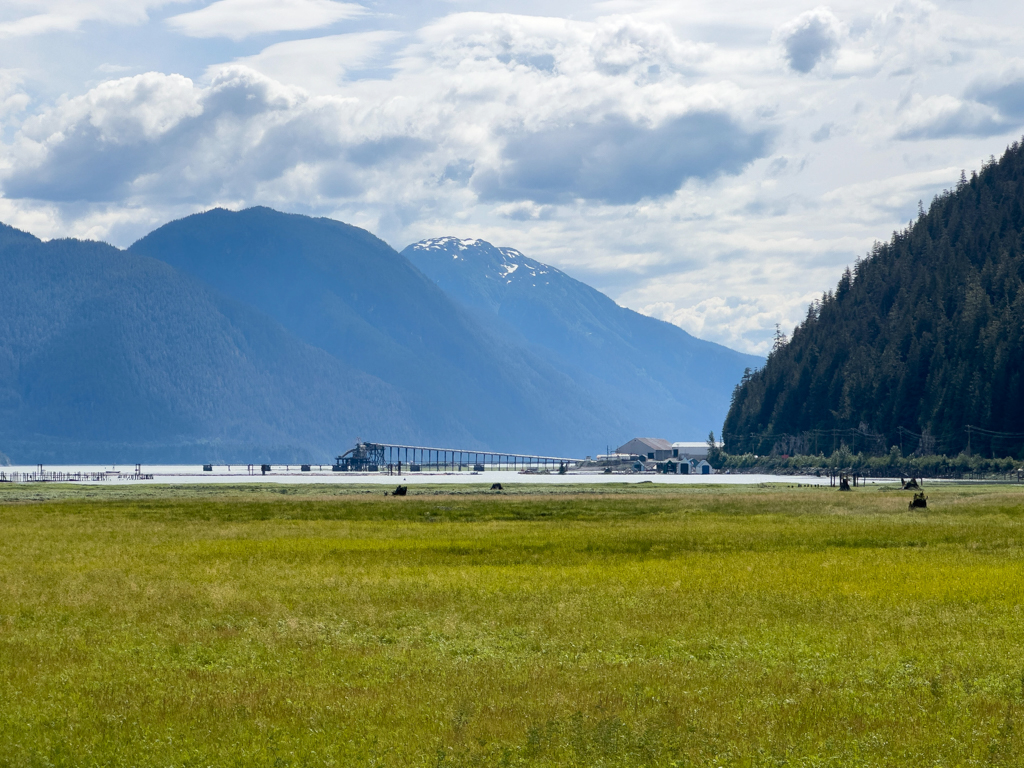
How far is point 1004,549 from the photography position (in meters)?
51.8

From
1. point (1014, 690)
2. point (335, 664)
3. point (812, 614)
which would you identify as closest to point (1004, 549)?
point (812, 614)

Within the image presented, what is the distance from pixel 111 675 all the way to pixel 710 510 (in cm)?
7086

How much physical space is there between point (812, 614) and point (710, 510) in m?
59.6

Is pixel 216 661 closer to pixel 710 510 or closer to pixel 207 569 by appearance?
pixel 207 569

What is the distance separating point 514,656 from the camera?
1045 inches

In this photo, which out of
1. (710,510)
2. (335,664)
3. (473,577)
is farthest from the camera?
(710,510)

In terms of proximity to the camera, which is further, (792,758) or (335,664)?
(335,664)

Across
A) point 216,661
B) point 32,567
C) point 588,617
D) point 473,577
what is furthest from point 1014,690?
point 32,567

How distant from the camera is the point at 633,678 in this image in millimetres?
24188

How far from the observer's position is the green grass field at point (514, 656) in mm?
19562

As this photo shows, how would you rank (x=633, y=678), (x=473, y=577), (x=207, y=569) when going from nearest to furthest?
(x=633, y=678) → (x=473, y=577) → (x=207, y=569)

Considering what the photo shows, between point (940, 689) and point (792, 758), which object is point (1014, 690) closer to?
point (940, 689)

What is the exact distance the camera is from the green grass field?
19562 millimetres

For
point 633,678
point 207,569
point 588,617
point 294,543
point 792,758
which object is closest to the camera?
point 792,758
